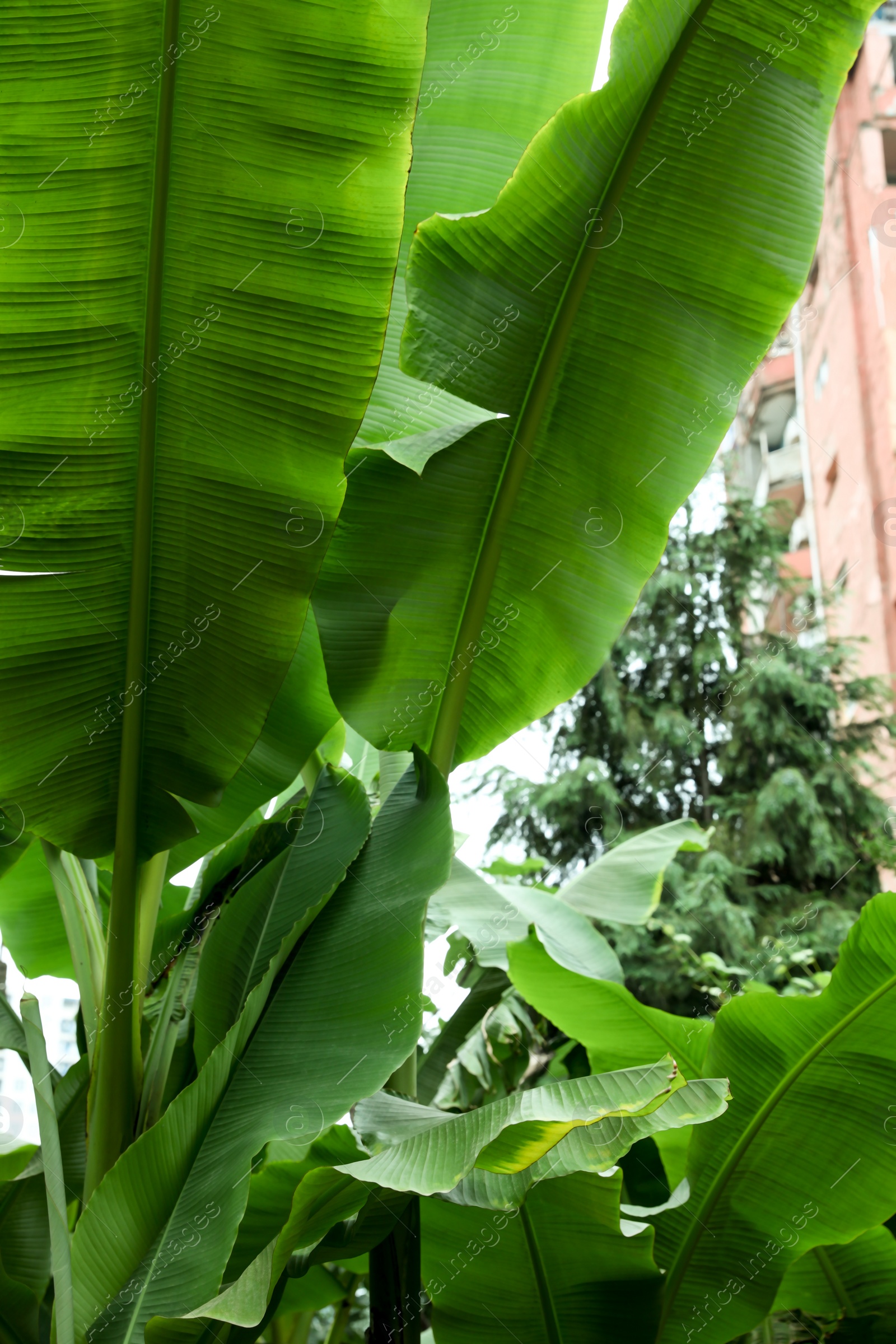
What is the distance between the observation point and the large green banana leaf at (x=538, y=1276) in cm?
132

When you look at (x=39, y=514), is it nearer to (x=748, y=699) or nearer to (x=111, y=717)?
(x=111, y=717)

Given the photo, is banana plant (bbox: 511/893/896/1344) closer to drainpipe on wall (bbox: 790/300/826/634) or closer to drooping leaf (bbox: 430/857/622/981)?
drooping leaf (bbox: 430/857/622/981)

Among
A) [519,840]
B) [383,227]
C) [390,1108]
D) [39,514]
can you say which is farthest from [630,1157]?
[519,840]

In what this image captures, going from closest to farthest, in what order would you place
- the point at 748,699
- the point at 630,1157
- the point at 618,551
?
the point at 618,551 → the point at 630,1157 → the point at 748,699

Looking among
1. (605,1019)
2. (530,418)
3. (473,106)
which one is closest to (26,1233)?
(605,1019)

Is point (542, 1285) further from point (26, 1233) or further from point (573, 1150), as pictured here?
point (26, 1233)

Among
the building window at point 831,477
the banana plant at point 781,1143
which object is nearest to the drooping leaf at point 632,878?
the banana plant at point 781,1143

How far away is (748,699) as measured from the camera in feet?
26.5

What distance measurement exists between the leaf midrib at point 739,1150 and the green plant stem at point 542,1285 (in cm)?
15

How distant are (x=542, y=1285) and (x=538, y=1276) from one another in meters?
0.02

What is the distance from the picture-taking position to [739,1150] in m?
1.42

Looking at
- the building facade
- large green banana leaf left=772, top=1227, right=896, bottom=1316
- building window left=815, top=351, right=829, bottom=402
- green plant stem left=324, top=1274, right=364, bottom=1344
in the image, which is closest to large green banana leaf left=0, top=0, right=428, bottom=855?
green plant stem left=324, top=1274, right=364, bottom=1344

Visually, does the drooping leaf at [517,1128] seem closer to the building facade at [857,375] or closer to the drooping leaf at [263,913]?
the drooping leaf at [263,913]

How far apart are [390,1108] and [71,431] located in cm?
94
